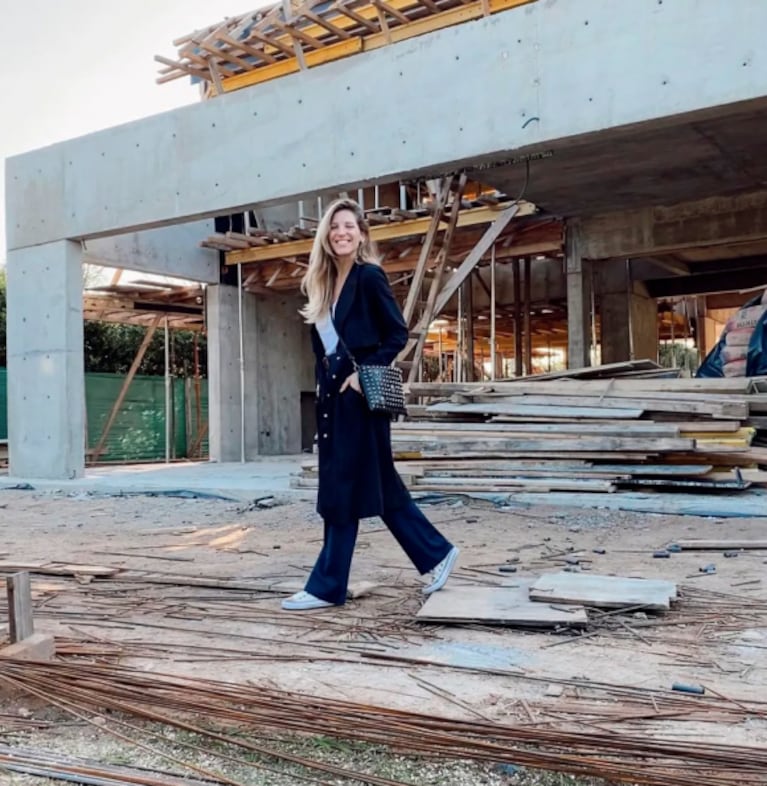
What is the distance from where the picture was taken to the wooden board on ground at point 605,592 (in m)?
3.44

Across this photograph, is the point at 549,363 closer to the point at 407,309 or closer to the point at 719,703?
the point at 407,309

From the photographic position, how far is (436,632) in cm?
326

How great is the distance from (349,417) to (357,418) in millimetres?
35

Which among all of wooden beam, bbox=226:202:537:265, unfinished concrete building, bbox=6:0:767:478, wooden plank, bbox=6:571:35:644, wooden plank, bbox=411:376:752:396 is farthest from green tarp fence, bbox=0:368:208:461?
wooden plank, bbox=6:571:35:644

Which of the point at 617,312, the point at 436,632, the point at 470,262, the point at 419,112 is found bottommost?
the point at 436,632

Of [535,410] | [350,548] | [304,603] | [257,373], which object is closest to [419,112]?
[535,410]

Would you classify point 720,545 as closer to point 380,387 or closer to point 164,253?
point 380,387

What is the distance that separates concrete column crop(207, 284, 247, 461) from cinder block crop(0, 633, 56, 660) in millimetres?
10800

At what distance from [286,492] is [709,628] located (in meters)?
5.27

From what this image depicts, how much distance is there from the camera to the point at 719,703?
240 cm

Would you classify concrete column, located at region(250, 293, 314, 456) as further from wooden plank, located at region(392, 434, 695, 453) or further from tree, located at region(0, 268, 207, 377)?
wooden plank, located at region(392, 434, 695, 453)

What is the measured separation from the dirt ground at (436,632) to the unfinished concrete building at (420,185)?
3.57 m

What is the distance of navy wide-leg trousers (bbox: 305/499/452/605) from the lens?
363cm

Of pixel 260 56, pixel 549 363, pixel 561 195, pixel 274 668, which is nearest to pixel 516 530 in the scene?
pixel 274 668
